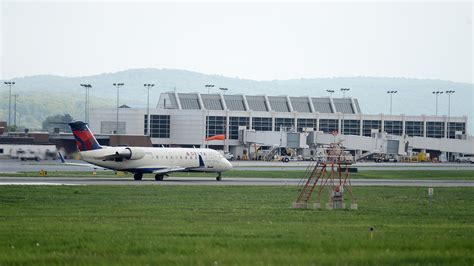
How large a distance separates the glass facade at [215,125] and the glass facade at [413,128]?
37.4m

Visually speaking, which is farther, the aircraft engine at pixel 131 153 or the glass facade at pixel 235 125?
the glass facade at pixel 235 125

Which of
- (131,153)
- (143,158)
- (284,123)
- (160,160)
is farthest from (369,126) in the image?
(131,153)

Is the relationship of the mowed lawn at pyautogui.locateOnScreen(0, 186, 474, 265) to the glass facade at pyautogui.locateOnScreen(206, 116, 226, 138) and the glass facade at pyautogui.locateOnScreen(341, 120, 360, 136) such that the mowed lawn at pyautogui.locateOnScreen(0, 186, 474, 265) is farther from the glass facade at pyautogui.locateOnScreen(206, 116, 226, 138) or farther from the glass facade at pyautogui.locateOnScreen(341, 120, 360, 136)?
the glass facade at pyautogui.locateOnScreen(341, 120, 360, 136)

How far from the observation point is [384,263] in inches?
1069

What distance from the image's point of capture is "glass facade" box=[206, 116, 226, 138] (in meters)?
170

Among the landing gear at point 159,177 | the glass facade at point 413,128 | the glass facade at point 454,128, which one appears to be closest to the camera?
the landing gear at point 159,177

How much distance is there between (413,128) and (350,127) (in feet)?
41.9

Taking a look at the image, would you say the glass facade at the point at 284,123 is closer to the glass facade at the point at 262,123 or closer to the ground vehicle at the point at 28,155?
the glass facade at the point at 262,123

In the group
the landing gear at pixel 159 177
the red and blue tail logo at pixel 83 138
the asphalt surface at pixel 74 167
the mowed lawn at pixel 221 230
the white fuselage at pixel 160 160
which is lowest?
the asphalt surface at pixel 74 167

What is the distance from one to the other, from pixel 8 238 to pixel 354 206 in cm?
2184

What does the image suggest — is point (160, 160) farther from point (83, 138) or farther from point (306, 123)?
point (306, 123)

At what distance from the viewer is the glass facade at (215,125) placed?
170 metres

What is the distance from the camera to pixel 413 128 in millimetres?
186250

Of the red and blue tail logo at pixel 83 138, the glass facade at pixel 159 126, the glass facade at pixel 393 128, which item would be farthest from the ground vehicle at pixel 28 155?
the glass facade at pixel 393 128
